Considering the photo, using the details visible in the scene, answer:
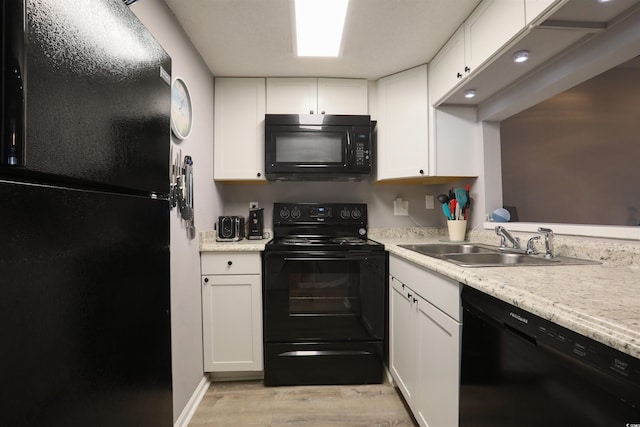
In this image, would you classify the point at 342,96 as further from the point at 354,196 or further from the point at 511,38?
the point at 511,38

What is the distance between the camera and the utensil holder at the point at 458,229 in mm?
2016

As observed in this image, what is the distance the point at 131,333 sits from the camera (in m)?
0.60

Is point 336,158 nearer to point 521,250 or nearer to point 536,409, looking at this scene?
point 521,250

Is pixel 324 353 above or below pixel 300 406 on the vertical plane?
above

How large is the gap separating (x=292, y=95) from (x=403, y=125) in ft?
2.85

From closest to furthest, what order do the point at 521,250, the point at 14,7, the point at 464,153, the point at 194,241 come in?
the point at 14,7
the point at 521,250
the point at 194,241
the point at 464,153

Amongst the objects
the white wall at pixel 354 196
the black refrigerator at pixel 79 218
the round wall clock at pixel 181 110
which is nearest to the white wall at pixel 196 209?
the round wall clock at pixel 181 110

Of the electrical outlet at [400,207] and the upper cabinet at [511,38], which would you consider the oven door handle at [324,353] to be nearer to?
the electrical outlet at [400,207]

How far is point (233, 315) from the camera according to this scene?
181 cm

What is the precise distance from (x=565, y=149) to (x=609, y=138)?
29cm

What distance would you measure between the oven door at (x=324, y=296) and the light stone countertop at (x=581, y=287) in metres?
0.45

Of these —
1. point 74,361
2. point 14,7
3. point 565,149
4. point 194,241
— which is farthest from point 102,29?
point 565,149

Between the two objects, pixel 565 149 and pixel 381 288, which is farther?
pixel 565 149

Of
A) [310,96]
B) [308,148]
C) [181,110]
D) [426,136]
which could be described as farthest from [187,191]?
[426,136]
